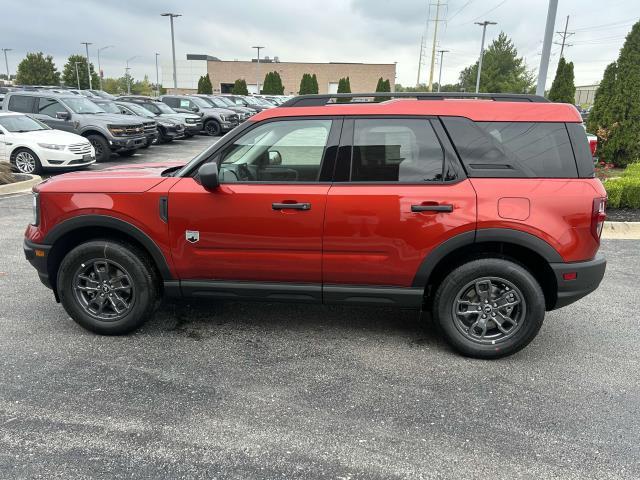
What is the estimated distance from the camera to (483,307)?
3.67 meters

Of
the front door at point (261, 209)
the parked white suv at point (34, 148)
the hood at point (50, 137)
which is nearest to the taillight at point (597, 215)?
the front door at point (261, 209)

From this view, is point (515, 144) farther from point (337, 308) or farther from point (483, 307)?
Result: point (337, 308)

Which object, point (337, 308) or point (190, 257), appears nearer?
point (190, 257)

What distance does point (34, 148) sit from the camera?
11578 mm

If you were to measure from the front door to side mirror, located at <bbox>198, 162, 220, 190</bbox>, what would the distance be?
10 cm

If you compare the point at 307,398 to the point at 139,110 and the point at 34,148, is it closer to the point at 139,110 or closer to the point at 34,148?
the point at 34,148

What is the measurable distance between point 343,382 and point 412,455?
820mm

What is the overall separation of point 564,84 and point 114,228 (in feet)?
45.1

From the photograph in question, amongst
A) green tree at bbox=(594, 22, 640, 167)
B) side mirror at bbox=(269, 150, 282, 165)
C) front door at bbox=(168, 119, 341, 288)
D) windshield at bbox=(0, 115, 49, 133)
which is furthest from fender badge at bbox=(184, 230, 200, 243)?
green tree at bbox=(594, 22, 640, 167)

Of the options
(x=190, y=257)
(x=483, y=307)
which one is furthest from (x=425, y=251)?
(x=190, y=257)

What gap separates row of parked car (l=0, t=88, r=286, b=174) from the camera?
1171 centimetres

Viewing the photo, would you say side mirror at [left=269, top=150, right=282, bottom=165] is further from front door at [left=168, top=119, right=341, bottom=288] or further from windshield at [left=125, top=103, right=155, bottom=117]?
windshield at [left=125, top=103, right=155, bottom=117]

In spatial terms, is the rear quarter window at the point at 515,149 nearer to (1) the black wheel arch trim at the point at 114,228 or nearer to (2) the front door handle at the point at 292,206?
(2) the front door handle at the point at 292,206

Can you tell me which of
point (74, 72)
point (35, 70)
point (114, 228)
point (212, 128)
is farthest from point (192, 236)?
point (74, 72)
